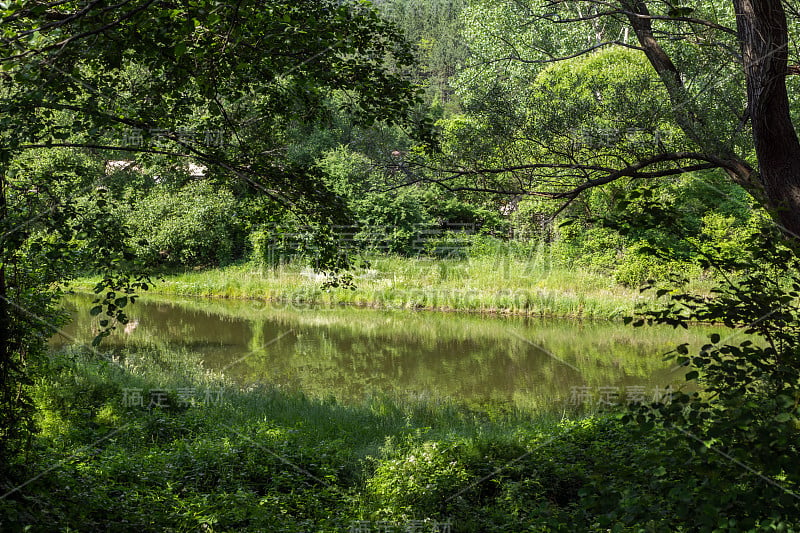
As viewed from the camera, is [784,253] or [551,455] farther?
[551,455]

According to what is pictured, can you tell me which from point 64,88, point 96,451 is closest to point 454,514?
point 96,451

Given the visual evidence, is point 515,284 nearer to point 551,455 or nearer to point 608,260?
point 608,260

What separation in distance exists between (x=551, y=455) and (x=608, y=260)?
14327mm

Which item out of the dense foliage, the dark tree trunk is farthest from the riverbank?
the dark tree trunk

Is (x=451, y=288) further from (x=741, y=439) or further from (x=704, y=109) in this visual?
(x=741, y=439)

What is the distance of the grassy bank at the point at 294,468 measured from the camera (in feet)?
12.6

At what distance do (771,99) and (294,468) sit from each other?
4718mm

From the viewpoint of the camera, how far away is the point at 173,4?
3924 mm

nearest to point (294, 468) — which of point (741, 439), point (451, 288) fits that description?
point (741, 439)

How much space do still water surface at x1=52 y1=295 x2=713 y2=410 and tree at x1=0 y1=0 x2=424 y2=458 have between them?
480 cm

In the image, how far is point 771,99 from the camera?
427 centimetres

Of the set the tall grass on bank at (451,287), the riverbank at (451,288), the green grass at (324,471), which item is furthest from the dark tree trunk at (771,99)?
the riverbank at (451,288)

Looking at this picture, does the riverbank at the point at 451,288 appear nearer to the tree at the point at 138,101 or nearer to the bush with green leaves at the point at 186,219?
the bush with green leaves at the point at 186,219

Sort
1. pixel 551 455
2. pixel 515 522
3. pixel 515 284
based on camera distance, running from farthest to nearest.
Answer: pixel 515 284
pixel 551 455
pixel 515 522
